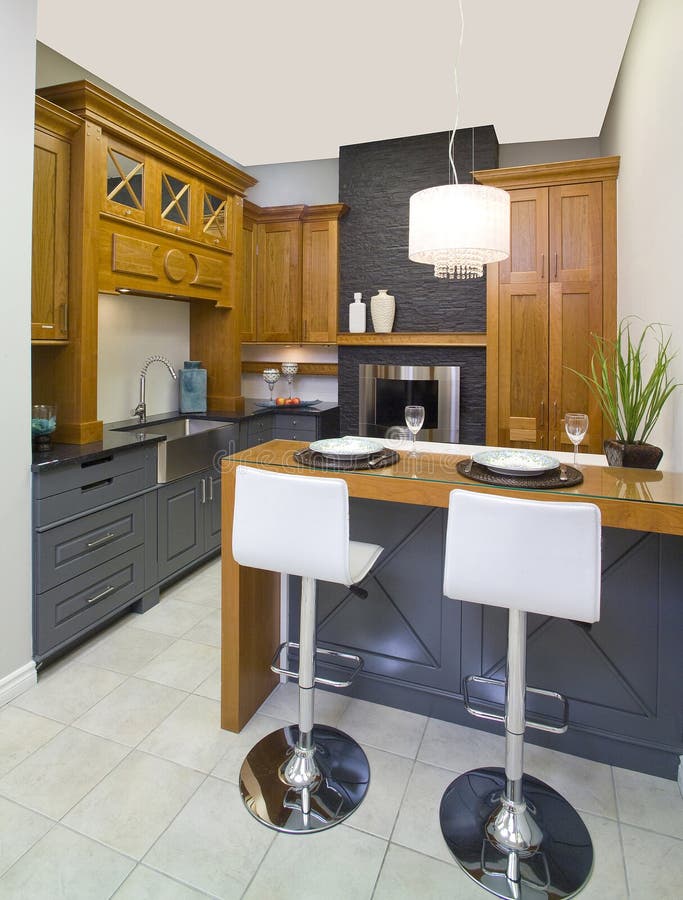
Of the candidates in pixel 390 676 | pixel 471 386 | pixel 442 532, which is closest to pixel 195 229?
pixel 471 386

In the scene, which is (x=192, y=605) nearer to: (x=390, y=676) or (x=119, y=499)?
(x=119, y=499)

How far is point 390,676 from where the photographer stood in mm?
2145

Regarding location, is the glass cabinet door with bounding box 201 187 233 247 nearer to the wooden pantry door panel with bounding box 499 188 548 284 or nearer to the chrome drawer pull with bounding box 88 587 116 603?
the wooden pantry door panel with bounding box 499 188 548 284

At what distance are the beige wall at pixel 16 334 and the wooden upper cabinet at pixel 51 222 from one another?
45cm

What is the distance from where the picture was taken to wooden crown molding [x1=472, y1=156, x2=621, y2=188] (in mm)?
3654

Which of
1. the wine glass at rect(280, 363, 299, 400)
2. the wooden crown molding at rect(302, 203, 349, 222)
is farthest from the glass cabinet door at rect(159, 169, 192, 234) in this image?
the wine glass at rect(280, 363, 299, 400)

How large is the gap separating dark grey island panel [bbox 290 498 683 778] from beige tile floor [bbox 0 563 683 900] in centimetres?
9

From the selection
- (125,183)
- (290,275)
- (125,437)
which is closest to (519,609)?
(125,437)

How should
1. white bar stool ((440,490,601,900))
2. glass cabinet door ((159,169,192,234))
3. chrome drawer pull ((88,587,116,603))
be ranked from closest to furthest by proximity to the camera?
white bar stool ((440,490,601,900)), chrome drawer pull ((88,587,116,603)), glass cabinet door ((159,169,192,234))

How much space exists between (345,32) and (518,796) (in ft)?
11.6

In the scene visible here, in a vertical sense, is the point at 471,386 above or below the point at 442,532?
above

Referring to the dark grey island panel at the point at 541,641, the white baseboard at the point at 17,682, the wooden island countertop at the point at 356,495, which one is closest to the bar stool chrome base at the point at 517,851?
the dark grey island panel at the point at 541,641

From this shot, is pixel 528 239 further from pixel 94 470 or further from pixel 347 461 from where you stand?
pixel 94 470

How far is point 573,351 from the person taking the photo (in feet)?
12.6
